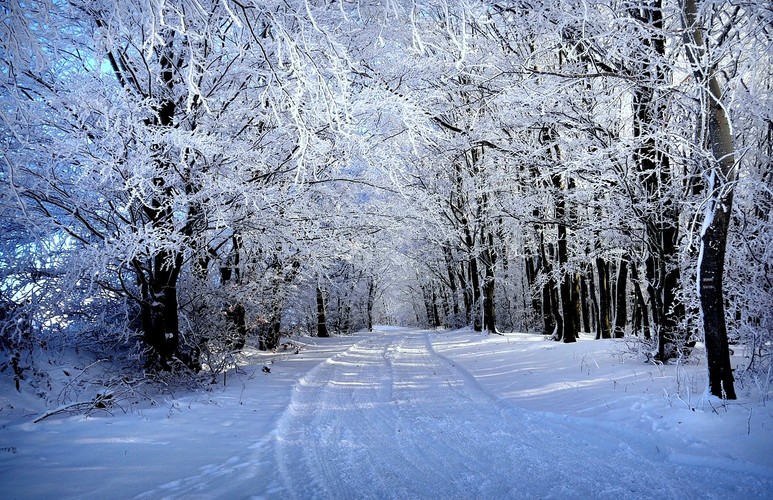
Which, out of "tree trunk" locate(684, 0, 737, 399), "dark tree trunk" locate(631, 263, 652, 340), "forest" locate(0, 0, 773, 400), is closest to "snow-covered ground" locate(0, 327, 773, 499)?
"tree trunk" locate(684, 0, 737, 399)

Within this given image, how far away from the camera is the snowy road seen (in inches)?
136

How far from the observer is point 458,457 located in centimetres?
421

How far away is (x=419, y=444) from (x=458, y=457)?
0.57m

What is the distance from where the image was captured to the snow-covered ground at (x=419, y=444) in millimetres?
3516

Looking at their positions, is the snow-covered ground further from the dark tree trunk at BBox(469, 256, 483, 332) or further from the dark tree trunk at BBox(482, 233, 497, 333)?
the dark tree trunk at BBox(469, 256, 483, 332)

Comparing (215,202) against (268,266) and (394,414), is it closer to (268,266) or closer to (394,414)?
(394,414)

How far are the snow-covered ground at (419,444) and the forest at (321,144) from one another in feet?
3.30

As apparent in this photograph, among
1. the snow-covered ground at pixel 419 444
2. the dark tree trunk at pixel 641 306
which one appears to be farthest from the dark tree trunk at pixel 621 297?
the snow-covered ground at pixel 419 444

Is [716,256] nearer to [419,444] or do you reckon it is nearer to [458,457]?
[458,457]

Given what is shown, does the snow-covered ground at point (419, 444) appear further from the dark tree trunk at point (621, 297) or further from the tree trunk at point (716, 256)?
the dark tree trunk at point (621, 297)

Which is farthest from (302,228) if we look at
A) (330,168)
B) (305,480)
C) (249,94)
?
(305,480)

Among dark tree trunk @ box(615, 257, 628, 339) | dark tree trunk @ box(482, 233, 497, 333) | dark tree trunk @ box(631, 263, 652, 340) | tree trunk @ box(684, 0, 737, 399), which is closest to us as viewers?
tree trunk @ box(684, 0, 737, 399)

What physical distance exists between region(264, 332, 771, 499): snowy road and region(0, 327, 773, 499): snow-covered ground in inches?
0.8

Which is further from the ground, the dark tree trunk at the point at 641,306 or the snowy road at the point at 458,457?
the dark tree trunk at the point at 641,306
